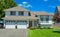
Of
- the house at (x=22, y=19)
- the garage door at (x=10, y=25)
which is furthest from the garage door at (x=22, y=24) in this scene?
the garage door at (x=10, y=25)

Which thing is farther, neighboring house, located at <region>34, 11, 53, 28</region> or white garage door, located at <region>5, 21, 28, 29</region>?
neighboring house, located at <region>34, 11, 53, 28</region>

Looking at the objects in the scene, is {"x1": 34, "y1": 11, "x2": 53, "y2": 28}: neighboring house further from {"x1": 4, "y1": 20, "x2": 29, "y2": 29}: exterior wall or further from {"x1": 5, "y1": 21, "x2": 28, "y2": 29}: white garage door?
{"x1": 5, "y1": 21, "x2": 28, "y2": 29}: white garage door

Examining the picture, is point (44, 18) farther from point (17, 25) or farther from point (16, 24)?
point (16, 24)

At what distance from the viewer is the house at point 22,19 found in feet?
183

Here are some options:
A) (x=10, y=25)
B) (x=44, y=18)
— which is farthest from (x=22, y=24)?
(x=44, y=18)

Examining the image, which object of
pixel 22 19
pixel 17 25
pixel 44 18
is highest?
pixel 44 18

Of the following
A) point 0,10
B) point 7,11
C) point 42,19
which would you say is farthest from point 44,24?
point 0,10

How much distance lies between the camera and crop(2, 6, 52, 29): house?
183 feet

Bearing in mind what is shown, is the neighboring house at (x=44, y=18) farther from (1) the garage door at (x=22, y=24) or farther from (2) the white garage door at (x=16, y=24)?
(2) the white garage door at (x=16, y=24)

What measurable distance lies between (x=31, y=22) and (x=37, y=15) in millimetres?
3371

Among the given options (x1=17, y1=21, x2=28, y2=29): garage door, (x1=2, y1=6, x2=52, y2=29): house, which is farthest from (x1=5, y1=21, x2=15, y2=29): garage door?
(x1=17, y1=21, x2=28, y2=29): garage door

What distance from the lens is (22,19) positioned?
183 feet

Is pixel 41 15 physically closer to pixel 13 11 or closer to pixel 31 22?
pixel 31 22

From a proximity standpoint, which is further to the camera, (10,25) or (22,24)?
(22,24)
